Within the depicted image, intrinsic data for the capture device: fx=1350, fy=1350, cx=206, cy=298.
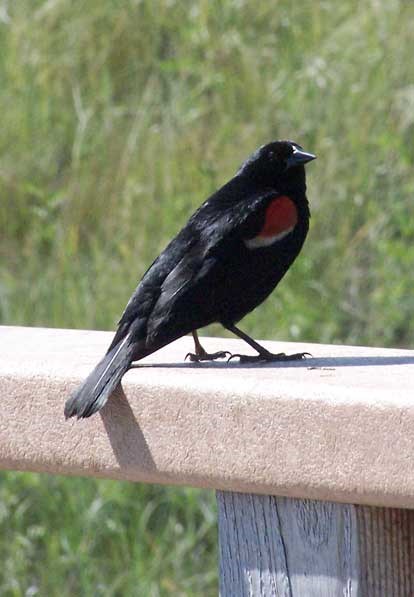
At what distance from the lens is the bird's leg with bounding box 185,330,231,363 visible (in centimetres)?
255

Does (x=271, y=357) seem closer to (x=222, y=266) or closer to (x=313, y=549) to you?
(x=222, y=266)

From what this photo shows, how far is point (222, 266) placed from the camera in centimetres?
281

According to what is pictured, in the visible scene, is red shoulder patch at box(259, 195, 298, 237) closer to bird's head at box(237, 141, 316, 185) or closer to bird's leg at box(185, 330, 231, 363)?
bird's head at box(237, 141, 316, 185)

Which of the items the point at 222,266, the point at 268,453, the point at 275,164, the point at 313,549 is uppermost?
the point at 275,164

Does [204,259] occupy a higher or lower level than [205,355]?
higher

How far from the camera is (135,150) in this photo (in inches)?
238

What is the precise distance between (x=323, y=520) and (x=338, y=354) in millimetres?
682

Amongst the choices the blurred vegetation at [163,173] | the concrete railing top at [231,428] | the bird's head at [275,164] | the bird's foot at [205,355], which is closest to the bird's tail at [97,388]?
the concrete railing top at [231,428]

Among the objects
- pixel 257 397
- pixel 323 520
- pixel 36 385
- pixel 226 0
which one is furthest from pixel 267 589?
pixel 226 0

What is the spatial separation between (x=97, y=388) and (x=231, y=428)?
8.7 inches

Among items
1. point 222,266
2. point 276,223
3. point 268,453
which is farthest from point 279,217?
point 268,453

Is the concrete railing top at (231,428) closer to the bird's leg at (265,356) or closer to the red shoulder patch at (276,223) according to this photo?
the bird's leg at (265,356)

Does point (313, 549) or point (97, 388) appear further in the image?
point (97, 388)

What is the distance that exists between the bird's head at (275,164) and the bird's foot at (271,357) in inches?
29.5
